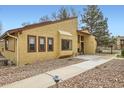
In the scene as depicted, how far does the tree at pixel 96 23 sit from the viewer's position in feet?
140

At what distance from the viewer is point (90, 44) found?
32.2 metres

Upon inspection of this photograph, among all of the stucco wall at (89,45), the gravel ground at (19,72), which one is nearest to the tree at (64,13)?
the stucco wall at (89,45)

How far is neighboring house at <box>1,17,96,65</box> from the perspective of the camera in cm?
1831

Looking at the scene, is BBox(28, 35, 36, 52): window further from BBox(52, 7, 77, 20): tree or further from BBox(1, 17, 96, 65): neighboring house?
BBox(52, 7, 77, 20): tree

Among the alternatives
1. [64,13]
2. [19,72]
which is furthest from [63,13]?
[19,72]

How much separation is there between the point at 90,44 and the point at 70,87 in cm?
2302

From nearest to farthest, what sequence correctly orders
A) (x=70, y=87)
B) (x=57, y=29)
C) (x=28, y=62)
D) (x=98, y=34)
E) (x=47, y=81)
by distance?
1. (x=70, y=87)
2. (x=47, y=81)
3. (x=28, y=62)
4. (x=57, y=29)
5. (x=98, y=34)

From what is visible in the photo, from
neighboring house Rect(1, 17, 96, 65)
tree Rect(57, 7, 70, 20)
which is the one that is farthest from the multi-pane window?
tree Rect(57, 7, 70, 20)

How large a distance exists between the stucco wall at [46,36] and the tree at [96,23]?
16.5m

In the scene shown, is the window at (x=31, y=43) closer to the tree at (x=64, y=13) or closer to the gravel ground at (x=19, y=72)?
the gravel ground at (x=19, y=72)

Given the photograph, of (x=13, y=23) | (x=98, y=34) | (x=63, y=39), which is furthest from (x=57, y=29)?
(x=13, y=23)

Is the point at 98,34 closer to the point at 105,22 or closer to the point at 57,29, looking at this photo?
the point at 105,22

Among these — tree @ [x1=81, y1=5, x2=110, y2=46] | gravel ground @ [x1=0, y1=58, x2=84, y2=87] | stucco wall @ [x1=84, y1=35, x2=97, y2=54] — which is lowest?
gravel ground @ [x1=0, y1=58, x2=84, y2=87]

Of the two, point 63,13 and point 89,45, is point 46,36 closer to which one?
point 89,45
